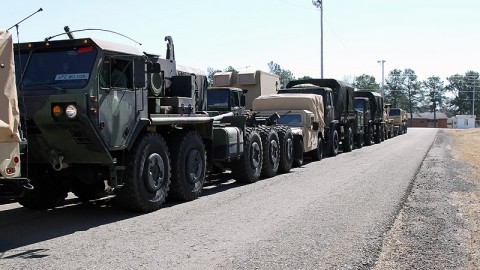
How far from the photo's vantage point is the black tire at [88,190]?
34.6 feet

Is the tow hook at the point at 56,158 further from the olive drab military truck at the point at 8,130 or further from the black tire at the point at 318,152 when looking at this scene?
the black tire at the point at 318,152

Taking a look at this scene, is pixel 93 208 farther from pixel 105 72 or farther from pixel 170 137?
pixel 105 72

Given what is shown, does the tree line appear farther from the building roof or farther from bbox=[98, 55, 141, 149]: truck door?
bbox=[98, 55, 141, 149]: truck door

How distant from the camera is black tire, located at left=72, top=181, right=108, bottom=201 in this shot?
10.6 metres

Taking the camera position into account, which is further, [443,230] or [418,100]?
[418,100]

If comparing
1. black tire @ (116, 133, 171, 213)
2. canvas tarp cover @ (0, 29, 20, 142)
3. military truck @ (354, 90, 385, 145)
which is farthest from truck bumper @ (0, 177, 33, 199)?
military truck @ (354, 90, 385, 145)

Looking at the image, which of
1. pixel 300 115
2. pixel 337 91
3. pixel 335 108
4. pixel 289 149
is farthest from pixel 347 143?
pixel 289 149

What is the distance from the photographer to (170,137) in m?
10.5

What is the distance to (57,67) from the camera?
8547 millimetres

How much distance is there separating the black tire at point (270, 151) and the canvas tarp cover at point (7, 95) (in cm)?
860

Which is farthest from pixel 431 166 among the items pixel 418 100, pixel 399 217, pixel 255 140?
pixel 418 100

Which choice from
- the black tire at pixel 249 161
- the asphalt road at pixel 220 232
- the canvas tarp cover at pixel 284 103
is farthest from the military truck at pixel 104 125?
the canvas tarp cover at pixel 284 103

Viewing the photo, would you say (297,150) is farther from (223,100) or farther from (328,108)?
(328,108)

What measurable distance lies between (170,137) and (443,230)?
507 cm
